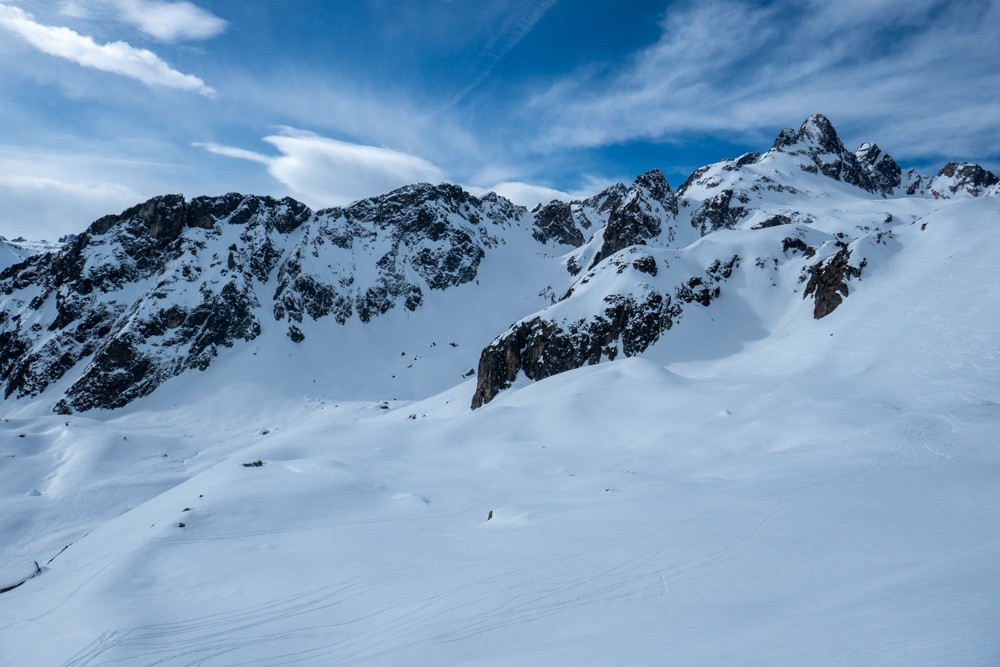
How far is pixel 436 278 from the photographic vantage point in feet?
268

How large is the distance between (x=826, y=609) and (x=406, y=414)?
37.9 metres

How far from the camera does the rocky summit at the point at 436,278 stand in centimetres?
4144

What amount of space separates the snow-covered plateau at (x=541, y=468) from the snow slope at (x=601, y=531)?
86 mm

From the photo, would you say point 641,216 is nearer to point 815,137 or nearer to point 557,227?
point 557,227

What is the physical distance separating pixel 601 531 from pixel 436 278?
73.6 meters

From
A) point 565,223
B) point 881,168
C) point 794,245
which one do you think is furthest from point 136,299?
point 881,168

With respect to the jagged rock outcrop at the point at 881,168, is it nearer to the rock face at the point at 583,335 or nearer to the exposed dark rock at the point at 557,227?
the exposed dark rock at the point at 557,227

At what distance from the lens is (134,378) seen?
61531mm

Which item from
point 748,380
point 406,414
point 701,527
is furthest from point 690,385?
point 406,414

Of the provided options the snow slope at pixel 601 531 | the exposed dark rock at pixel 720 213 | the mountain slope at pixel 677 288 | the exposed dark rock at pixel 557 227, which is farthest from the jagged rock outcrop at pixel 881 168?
the snow slope at pixel 601 531

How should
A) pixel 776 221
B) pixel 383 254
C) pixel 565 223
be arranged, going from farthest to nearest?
pixel 565 223
pixel 383 254
pixel 776 221

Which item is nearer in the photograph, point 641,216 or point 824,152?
point 641,216

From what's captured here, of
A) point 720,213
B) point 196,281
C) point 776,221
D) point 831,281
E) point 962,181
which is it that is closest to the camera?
point 831,281

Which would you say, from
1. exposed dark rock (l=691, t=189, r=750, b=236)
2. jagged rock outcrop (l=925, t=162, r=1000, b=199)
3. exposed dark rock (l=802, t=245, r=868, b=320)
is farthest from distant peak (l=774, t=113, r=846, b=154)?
exposed dark rock (l=802, t=245, r=868, b=320)
